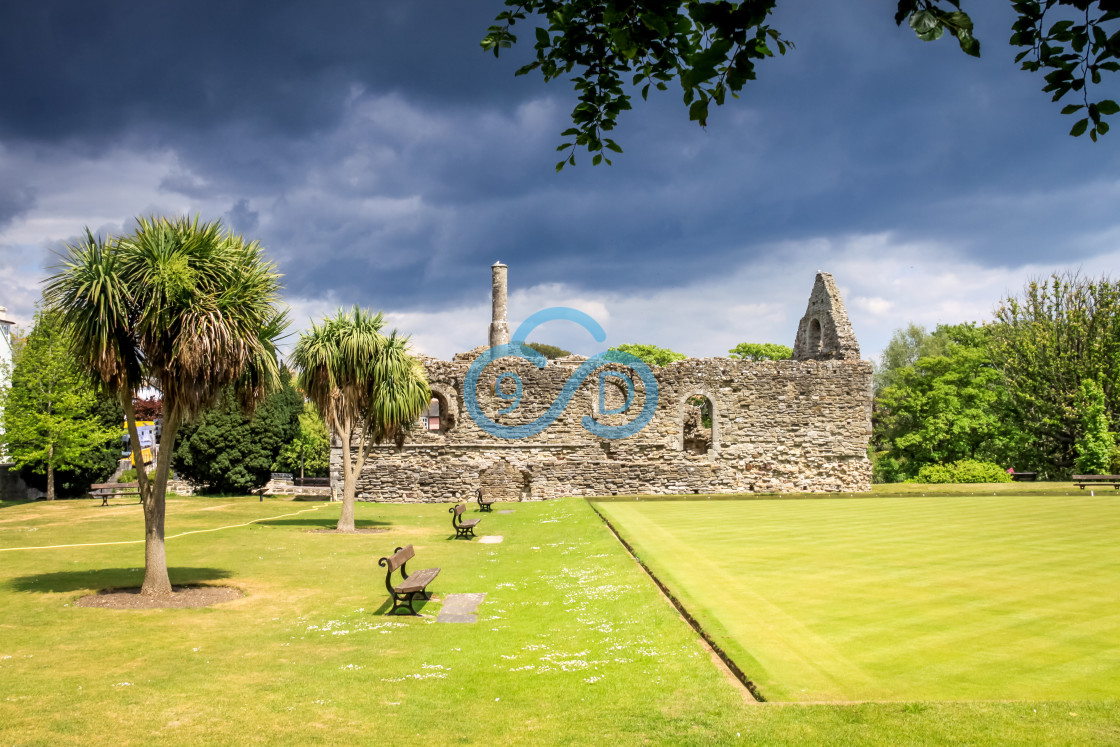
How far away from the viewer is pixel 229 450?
1256 inches

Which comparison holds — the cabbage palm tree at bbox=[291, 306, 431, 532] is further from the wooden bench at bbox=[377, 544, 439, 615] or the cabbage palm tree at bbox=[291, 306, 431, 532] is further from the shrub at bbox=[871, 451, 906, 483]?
the shrub at bbox=[871, 451, 906, 483]

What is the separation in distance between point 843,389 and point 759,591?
856 inches

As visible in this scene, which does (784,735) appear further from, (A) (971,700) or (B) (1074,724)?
(B) (1074,724)

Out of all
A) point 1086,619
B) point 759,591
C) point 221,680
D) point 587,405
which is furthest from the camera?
point 587,405

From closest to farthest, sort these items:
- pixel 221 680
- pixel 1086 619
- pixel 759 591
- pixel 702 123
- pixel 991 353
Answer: pixel 702 123 < pixel 221 680 < pixel 1086 619 < pixel 759 591 < pixel 991 353

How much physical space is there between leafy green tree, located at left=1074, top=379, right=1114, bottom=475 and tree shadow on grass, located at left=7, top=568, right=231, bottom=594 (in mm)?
31971

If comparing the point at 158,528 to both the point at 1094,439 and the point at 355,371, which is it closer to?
the point at 355,371

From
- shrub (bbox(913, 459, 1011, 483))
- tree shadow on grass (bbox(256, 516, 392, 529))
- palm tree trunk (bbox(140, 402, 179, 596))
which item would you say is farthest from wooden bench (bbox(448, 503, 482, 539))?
shrub (bbox(913, 459, 1011, 483))

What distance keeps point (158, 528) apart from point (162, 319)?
287 cm

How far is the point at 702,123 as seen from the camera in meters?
3.47

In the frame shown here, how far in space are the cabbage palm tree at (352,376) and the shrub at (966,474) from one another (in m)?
23.0

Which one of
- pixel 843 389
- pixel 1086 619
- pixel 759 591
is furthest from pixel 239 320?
pixel 843 389

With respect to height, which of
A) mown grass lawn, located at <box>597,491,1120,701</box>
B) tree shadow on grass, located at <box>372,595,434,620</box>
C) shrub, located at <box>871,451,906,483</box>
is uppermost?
mown grass lawn, located at <box>597,491,1120,701</box>

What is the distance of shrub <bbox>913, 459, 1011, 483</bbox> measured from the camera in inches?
1148
